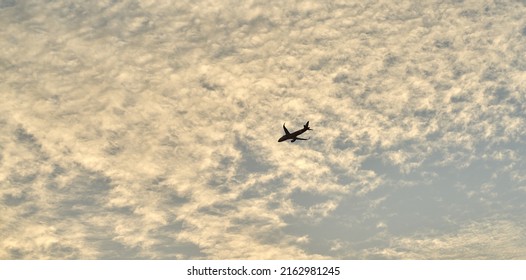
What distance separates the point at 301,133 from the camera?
96312mm
